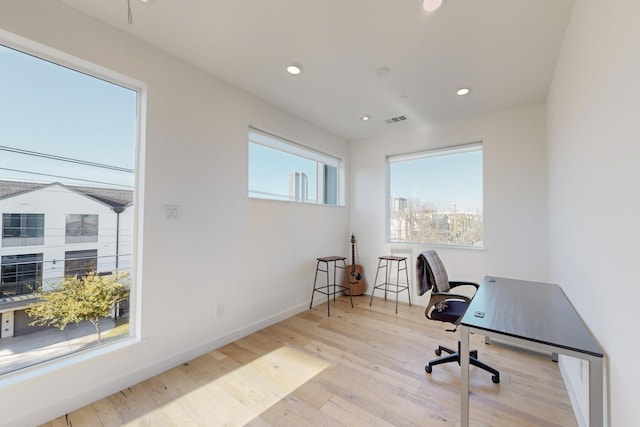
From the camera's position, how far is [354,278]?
168 inches

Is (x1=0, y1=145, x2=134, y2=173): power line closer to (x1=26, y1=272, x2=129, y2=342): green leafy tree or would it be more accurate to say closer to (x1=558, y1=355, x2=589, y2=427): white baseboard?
(x1=26, y1=272, x2=129, y2=342): green leafy tree

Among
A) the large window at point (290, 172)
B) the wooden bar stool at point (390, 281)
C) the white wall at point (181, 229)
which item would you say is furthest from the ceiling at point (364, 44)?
the wooden bar stool at point (390, 281)

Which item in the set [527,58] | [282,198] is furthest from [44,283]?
[527,58]

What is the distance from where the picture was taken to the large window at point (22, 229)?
5.31ft

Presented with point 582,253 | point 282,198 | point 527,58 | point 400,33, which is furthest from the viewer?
point 282,198

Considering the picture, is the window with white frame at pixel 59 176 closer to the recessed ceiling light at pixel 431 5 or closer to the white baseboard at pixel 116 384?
the white baseboard at pixel 116 384

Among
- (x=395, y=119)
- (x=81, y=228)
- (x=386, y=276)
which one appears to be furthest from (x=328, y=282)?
(x=81, y=228)

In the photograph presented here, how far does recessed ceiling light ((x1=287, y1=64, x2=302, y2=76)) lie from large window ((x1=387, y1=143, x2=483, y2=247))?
224 cm

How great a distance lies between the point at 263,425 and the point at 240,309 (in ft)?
4.29

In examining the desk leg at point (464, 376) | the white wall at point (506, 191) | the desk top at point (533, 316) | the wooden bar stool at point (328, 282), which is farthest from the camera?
the wooden bar stool at point (328, 282)

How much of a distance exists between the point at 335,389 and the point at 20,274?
7.32 feet

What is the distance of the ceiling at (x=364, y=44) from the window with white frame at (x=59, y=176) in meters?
0.47

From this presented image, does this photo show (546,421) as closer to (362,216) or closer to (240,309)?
(240,309)

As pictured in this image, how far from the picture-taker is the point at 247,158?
9.47 ft
